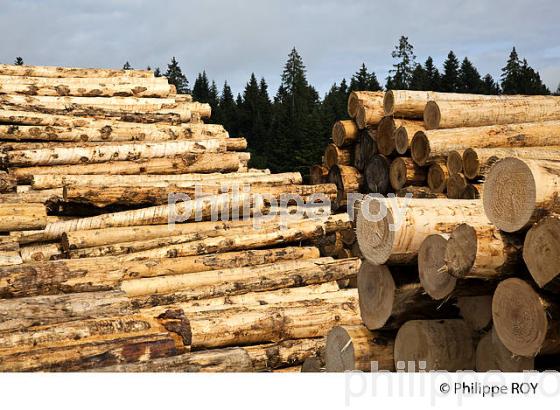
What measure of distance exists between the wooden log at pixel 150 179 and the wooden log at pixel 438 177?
2431 millimetres

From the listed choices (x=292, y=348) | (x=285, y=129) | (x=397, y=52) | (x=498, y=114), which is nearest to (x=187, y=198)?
(x=292, y=348)

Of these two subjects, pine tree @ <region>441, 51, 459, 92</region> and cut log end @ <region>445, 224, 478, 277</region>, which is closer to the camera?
cut log end @ <region>445, 224, 478, 277</region>

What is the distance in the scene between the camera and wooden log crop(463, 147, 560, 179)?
1012 cm

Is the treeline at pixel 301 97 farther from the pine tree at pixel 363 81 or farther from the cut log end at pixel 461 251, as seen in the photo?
the cut log end at pixel 461 251

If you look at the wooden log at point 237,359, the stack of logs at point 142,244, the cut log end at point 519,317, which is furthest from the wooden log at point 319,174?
the cut log end at point 519,317

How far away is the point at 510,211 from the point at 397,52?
70942 mm

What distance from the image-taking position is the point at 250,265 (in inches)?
327

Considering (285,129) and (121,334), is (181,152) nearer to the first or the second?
(121,334)

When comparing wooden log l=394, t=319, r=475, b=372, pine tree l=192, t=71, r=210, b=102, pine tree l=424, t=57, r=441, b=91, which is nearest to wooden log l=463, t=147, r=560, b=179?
wooden log l=394, t=319, r=475, b=372

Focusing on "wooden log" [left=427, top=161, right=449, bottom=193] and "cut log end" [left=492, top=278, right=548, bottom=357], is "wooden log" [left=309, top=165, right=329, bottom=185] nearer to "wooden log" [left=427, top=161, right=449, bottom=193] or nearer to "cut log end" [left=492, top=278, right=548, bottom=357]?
"wooden log" [left=427, top=161, right=449, bottom=193]

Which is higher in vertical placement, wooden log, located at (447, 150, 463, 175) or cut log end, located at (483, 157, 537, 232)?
wooden log, located at (447, 150, 463, 175)

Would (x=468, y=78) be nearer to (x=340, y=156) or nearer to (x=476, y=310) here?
(x=340, y=156)

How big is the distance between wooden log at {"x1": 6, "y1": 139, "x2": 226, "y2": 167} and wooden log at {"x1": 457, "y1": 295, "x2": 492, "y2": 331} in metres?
6.93

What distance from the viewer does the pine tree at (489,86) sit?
60459 mm
